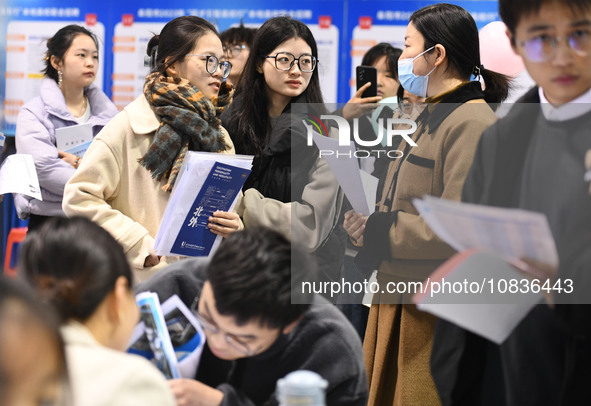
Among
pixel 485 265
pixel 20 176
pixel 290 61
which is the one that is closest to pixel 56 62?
pixel 20 176

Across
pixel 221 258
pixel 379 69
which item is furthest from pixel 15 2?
pixel 221 258

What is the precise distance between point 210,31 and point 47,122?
1.64m

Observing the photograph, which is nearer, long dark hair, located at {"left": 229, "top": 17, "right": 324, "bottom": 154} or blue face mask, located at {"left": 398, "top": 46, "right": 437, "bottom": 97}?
blue face mask, located at {"left": 398, "top": 46, "right": 437, "bottom": 97}

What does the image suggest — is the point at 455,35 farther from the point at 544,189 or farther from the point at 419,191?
the point at 544,189

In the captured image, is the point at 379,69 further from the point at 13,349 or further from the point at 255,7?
the point at 13,349

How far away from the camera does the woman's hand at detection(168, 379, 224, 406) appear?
5.62 feet

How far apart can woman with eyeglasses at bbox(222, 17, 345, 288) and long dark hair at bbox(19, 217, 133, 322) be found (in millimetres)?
1029

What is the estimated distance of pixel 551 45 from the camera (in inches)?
60.9

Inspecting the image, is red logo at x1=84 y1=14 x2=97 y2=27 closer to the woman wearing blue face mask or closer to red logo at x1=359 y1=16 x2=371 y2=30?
red logo at x1=359 y1=16 x2=371 y2=30

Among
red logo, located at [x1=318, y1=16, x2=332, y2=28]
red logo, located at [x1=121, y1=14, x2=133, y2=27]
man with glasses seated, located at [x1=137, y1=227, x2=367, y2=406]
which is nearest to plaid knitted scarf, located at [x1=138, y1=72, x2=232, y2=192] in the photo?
man with glasses seated, located at [x1=137, y1=227, x2=367, y2=406]

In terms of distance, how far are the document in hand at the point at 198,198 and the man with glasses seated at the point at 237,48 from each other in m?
1.89

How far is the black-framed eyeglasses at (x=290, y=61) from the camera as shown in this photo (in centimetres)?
324

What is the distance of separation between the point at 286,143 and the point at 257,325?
1.37 m

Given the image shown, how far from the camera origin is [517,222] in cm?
131
